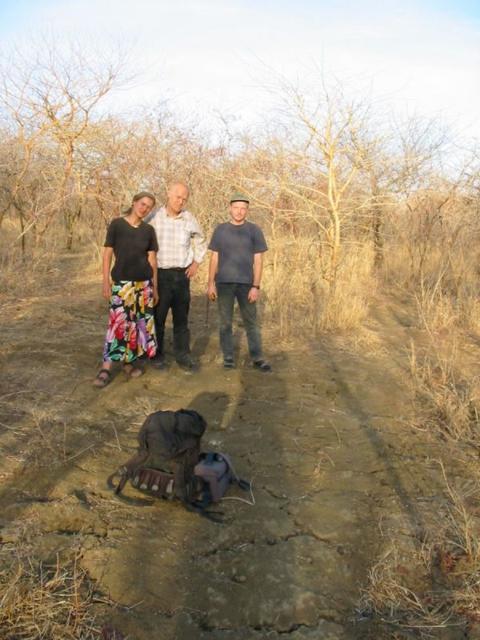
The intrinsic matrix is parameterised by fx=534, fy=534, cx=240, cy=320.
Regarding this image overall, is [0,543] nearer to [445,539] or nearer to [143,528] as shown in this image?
[143,528]

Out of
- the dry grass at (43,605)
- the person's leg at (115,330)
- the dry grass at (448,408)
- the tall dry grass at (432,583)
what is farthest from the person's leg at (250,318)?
the dry grass at (43,605)

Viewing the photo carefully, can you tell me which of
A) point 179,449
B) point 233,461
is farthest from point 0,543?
point 233,461

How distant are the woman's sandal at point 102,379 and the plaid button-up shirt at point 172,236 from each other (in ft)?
3.46

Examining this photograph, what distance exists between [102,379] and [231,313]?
1375 mm

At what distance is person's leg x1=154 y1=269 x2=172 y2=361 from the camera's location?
4824mm

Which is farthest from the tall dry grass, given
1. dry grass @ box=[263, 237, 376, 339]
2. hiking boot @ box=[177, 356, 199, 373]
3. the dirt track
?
dry grass @ box=[263, 237, 376, 339]

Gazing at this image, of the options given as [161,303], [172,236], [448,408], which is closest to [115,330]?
[161,303]

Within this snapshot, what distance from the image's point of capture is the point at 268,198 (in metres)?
9.20

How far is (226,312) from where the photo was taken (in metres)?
5.06

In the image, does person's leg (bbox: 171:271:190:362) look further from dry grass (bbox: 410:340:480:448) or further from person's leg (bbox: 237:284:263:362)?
dry grass (bbox: 410:340:480:448)

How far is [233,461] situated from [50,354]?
249cm

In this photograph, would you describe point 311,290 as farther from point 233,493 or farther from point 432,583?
point 432,583

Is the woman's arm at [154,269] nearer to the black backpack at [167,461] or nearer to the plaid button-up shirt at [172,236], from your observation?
the plaid button-up shirt at [172,236]

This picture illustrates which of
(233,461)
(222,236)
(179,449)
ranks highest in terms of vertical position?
(222,236)
